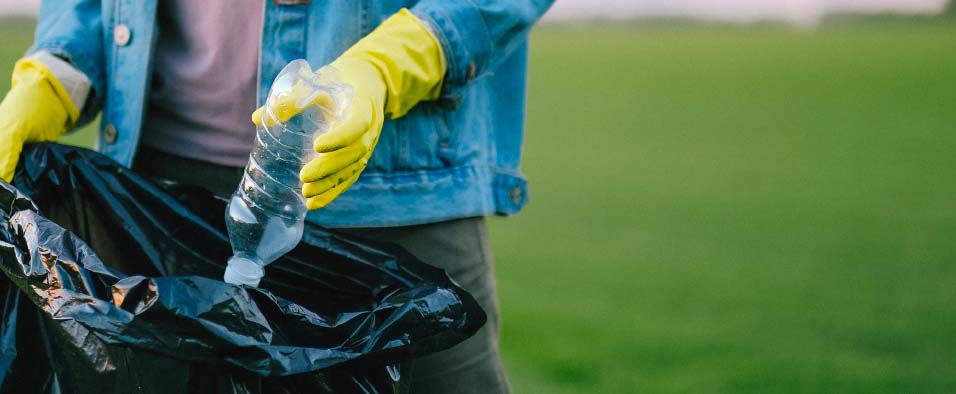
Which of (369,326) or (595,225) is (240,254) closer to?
(369,326)

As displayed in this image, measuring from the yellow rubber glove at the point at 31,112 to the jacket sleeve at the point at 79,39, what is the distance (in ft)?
0.11

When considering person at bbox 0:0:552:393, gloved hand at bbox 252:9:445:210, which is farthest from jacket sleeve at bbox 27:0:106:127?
gloved hand at bbox 252:9:445:210

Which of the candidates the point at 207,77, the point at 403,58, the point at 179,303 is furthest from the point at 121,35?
the point at 179,303

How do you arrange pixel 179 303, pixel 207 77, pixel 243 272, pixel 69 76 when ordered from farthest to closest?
pixel 69 76 → pixel 207 77 → pixel 243 272 → pixel 179 303

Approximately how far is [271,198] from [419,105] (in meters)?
0.25

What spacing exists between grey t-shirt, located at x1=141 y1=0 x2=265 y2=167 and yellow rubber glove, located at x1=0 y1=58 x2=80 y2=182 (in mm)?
158

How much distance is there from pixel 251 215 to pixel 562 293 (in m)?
3.35

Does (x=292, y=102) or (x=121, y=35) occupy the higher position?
A: (x=121, y=35)

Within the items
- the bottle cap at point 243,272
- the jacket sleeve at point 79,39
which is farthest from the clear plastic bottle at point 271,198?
the jacket sleeve at point 79,39

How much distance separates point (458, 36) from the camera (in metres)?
1.45

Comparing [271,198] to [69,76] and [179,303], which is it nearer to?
[179,303]

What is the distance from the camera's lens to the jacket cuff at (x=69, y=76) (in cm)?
164

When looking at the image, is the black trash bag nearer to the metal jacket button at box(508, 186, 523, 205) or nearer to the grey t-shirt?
the grey t-shirt

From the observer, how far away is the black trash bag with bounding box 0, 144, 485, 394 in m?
1.19
